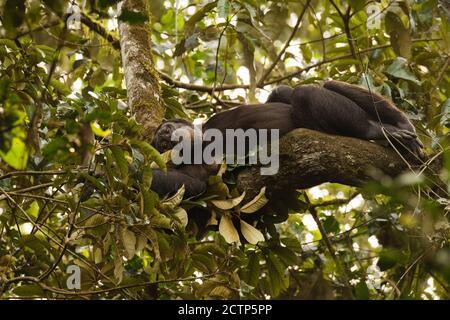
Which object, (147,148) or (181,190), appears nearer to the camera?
(147,148)

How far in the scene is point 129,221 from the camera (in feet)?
13.1

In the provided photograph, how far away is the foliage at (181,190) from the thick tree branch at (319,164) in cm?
18

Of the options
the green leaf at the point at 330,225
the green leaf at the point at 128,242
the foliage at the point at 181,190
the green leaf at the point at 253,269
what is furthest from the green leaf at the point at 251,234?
the green leaf at the point at 330,225

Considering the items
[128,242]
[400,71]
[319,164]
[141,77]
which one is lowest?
[128,242]

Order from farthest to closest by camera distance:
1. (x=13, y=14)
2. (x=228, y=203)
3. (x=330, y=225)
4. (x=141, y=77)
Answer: (x=330, y=225) < (x=141, y=77) < (x=228, y=203) < (x=13, y=14)

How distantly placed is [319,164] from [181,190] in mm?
1109

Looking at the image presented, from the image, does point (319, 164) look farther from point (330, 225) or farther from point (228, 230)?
point (330, 225)

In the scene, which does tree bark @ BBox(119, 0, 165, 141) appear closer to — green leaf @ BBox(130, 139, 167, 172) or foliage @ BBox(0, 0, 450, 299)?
foliage @ BBox(0, 0, 450, 299)

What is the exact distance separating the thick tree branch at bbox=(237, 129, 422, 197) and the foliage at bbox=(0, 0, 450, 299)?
18cm

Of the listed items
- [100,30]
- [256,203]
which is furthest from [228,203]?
[100,30]

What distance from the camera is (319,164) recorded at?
480cm
